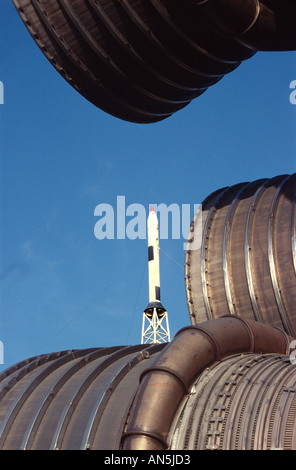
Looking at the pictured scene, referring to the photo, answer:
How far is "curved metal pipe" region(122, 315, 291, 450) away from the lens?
19.5 m

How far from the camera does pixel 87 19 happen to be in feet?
95.1

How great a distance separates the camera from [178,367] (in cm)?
2102

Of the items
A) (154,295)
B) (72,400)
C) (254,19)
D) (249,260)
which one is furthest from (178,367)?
(154,295)

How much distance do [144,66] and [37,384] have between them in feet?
39.8

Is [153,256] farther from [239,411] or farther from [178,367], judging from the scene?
[239,411]

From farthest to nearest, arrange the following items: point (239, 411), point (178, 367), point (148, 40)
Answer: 1. point (148, 40)
2. point (178, 367)
3. point (239, 411)

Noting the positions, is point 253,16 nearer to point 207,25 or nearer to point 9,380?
point 207,25

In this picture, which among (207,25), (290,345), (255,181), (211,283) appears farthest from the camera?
(255,181)

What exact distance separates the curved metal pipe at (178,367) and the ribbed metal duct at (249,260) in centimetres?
933

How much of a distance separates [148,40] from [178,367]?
12.9 metres

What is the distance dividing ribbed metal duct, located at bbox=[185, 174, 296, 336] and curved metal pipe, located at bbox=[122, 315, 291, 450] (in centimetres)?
933

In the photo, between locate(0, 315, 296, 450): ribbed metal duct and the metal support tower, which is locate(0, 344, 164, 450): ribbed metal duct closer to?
locate(0, 315, 296, 450): ribbed metal duct

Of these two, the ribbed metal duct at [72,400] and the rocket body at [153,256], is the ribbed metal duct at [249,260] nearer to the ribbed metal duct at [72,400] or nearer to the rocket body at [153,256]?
the ribbed metal duct at [72,400]
